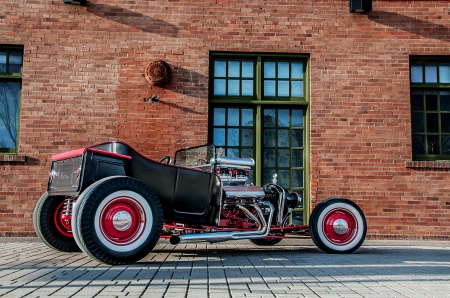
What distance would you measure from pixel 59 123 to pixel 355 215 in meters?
4.85

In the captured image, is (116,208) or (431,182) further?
(431,182)

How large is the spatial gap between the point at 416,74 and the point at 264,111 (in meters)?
2.71

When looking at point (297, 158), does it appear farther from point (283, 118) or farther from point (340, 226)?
point (340, 226)

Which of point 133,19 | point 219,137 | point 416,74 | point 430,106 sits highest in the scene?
point 133,19

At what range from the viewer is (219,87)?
348 inches

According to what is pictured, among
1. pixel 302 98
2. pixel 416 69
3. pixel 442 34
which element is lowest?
pixel 302 98

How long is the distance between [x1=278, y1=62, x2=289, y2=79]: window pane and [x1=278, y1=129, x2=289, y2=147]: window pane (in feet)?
3.07

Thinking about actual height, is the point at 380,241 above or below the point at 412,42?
below

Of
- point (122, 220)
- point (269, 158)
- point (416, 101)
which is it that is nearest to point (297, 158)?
point (269, 158)

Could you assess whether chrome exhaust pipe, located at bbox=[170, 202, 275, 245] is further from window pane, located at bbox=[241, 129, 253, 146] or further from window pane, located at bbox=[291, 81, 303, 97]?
window pane, located at bbox=[291, 81, 303, 97]

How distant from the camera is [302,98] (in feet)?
29.1

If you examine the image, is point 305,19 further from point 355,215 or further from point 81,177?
point 81,177

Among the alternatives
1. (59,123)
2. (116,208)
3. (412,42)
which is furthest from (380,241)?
(59,123)

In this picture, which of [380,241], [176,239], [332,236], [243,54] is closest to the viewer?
[176,239]
